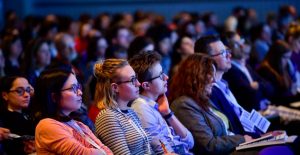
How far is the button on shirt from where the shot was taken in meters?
3.93

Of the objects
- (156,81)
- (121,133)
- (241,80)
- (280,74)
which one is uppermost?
(156,81)

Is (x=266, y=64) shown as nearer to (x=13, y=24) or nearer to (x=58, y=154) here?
(x=58, y=154)

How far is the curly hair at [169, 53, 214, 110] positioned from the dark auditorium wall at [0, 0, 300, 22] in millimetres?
9886

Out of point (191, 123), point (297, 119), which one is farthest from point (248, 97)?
point (191, 123)

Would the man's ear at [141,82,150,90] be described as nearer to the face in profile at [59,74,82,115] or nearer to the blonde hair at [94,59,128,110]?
the blonde hair at [94,59,128,110]

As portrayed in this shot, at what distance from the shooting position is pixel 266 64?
6855 mm

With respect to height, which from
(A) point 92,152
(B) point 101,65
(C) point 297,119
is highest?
(B) point 101,65

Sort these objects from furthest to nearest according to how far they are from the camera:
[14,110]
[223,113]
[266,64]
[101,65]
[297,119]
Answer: [266,64], [297,119], [223,113], [14,110], [101,65]

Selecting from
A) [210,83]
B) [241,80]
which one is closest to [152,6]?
[241,80]

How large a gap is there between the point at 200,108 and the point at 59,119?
1393 mm

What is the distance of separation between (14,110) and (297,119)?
275 cm

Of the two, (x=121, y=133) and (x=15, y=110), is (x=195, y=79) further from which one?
(x=15, y=110)

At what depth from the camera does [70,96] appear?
135 inches

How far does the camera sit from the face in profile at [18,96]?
4.25 metres
